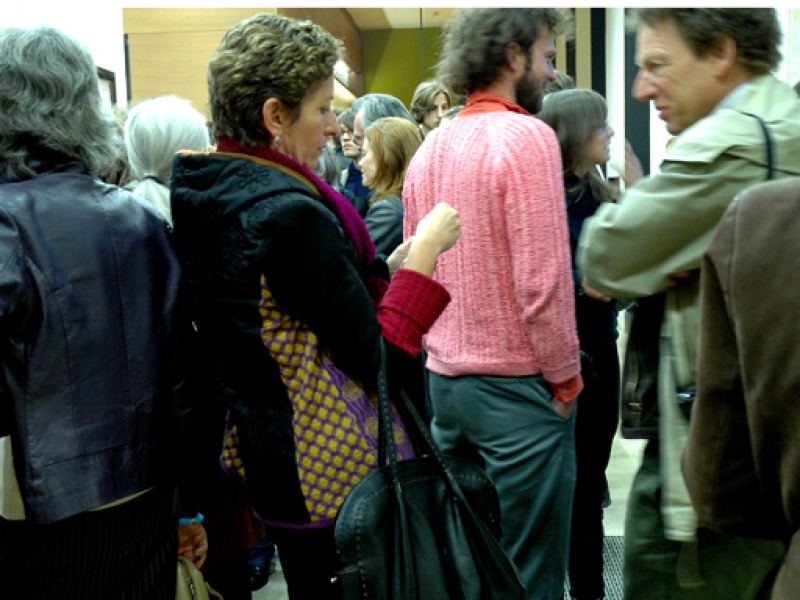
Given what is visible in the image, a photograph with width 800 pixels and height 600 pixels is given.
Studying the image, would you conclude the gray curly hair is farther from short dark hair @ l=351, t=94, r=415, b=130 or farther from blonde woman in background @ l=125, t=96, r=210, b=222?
short dark hair @ l=351, t=94, r=415, b=130

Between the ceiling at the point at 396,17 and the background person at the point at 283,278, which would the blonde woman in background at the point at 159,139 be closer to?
the background person at the point at 283,278

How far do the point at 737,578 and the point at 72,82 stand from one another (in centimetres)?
141

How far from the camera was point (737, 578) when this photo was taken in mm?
1550

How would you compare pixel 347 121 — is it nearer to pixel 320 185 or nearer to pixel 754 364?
pixel 320 185

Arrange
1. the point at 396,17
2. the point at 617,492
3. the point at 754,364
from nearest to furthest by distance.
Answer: the point at 754,364
the point at 617,492
the point at 396,17

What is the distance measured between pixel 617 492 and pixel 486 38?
2402mm

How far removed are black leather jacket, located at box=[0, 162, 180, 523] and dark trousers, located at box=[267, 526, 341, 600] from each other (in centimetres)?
26

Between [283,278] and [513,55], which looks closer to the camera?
[283,278]

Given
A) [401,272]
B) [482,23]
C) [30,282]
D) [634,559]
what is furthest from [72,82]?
[634,559]

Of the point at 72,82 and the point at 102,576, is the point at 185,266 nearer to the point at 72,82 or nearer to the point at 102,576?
the point at 72,82

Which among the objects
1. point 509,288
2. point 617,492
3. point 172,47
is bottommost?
point 617,492

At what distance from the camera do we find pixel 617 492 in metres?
3.88

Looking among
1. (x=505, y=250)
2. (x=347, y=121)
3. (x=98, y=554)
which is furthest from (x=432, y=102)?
(x=98, y=554)

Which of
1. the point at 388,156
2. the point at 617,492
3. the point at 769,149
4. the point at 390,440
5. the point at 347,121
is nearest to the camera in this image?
the point at 769,149
